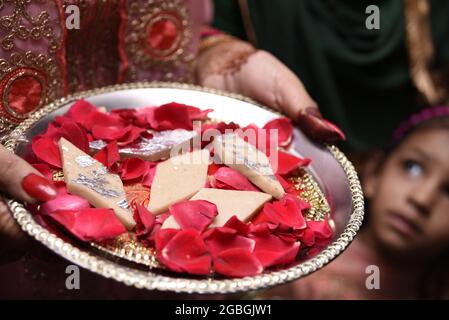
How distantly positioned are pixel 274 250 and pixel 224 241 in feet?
0.17

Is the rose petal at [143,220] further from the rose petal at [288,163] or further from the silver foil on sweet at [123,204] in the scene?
the rose petal at [288,163]

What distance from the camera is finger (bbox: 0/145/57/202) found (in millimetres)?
487

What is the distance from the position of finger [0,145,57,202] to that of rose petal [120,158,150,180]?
103mm

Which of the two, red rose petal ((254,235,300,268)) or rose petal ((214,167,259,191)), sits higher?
rose petal ((214,167,259,191))

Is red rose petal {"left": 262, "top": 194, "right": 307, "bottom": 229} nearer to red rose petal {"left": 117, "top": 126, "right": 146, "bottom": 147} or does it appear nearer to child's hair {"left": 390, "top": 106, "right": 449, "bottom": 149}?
red rose petal {"left": 117, "top": 126, "right": 146, "bottom": 147}

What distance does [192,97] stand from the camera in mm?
753

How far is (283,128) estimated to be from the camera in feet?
2.30

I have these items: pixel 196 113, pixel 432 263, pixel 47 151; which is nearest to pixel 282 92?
pixel 196 113

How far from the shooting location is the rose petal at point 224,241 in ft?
1.65

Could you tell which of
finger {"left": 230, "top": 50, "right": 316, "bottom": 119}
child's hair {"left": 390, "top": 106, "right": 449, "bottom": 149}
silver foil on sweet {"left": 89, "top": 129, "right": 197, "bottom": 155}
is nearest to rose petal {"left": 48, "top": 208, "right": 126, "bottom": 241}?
silver foil on sweet {"left": 89, "top": 129, "right": 197, "bottom": 155}

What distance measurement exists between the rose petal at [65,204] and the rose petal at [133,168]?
0.24ft

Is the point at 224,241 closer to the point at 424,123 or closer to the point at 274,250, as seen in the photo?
the point at 274,250

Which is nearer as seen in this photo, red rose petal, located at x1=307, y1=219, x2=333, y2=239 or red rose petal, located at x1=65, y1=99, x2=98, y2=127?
red rose petal, located at x1=307, y1=219, x2=333, y2=239

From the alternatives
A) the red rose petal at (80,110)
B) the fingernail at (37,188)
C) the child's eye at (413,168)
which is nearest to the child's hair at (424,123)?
the child's eye at (413,168)
